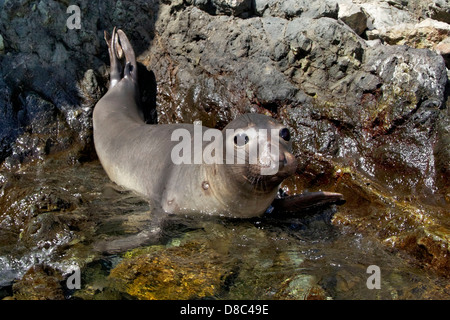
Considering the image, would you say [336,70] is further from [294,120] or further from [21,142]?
[21,142]

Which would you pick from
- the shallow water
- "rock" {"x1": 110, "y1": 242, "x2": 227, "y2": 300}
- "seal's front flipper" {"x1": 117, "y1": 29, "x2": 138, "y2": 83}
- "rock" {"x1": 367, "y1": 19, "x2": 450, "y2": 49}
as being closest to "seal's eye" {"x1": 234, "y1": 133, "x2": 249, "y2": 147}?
the shallow water

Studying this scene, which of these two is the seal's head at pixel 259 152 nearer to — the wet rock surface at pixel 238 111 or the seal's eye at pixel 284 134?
the seal's eye at pixel 284 134

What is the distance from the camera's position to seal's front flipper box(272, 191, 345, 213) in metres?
4.46

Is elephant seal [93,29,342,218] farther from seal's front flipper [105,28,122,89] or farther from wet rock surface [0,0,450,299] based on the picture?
wet rock surface [0,0,450,299]

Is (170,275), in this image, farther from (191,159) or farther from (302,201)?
(302,201)

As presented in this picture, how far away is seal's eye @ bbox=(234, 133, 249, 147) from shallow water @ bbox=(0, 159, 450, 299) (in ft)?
2.45

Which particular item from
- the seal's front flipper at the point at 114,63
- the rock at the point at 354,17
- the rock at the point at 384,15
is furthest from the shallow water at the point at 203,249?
the rock at the point at 384,15

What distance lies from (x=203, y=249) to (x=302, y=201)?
3.96ft

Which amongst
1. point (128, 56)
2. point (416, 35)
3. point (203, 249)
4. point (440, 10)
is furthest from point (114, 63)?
point (440, 10)

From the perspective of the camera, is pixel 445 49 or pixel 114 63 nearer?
pixel 445 49

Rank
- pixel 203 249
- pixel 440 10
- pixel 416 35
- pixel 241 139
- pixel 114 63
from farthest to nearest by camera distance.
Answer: pixel 440 10
pixel 416 35
pixel 114 63
pixel 241 139
pixel 203 249

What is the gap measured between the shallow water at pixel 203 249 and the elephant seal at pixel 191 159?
0.17m

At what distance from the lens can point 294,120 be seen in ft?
17.2

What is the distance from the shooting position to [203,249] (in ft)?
12.1
